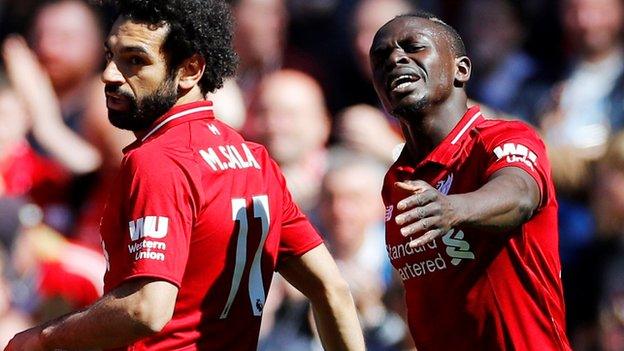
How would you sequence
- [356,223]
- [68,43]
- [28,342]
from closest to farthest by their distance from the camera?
1. [28,342]
2. [356,223]
3. [68,43]

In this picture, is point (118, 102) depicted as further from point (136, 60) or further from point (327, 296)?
point (327, 296)

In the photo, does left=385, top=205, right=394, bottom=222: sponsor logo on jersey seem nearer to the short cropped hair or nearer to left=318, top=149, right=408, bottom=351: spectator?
the short cropped hair

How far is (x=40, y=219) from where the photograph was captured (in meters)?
9.42

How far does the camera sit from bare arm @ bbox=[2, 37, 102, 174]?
32.1ft

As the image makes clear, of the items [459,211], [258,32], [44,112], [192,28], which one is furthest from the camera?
[44,112]

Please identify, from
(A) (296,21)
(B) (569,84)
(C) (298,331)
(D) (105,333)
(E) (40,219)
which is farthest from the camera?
(A) (296,21)

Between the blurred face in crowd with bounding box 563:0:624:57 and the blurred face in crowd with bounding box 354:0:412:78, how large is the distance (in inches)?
46.3

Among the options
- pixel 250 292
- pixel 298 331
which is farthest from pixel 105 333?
pixel 298 331

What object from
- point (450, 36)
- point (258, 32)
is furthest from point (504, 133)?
point (258, 32)

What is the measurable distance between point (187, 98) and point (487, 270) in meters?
1.25

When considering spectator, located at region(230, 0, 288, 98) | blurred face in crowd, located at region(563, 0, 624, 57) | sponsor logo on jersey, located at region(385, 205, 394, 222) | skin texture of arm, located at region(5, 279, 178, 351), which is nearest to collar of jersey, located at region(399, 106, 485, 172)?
sponsor logo on jersey, located at region(385, 205, 394, 222)

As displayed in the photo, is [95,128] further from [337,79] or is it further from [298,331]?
[298,331]

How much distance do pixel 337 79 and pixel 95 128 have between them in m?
1.66

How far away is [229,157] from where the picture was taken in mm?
5242
